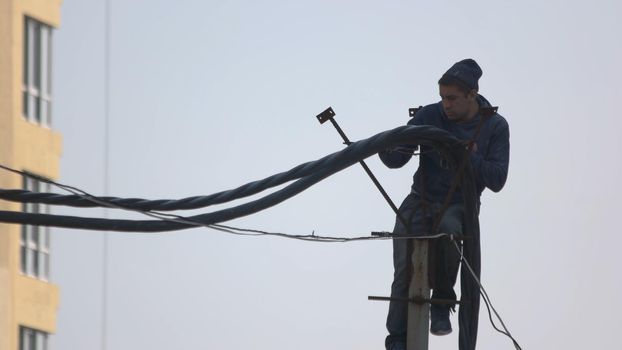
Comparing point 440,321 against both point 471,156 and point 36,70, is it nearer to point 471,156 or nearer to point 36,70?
point 471,156

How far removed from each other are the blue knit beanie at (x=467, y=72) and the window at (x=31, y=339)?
2309 centimetres

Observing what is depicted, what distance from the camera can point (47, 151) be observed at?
3294cm

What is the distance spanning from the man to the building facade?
20775 mm

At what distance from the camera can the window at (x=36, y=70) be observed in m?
32.8

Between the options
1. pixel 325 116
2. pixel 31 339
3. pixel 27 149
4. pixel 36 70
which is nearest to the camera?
pixel 325 116

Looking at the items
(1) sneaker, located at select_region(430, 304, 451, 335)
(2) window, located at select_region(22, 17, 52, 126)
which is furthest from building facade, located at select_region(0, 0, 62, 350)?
(1) sneaker, located at select_region(430, 304, 451, 335)

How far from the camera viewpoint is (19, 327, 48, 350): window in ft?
108

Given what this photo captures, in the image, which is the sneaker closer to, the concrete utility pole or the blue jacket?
the concrete utility pole

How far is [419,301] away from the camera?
34.7 feet

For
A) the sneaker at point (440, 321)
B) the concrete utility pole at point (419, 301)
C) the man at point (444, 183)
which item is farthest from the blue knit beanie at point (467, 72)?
the sneaker at point (440, 321)

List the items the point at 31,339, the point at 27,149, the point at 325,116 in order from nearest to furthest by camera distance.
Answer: the point at 325,116 < the point at 27,149 < the point at 31,339

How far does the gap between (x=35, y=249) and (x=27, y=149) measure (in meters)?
2.50

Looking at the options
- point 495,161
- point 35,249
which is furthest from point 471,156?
point 35,249

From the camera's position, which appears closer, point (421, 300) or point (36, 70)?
point (421, 300)
